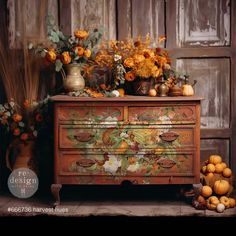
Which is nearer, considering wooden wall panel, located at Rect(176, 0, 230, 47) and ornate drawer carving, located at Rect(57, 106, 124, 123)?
ornate drawer carving, located at Rect(57, 106, 124, 123)

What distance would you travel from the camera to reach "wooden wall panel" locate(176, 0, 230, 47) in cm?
566

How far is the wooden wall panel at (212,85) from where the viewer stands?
5699 millimetres

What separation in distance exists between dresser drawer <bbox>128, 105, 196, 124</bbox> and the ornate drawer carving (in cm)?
11

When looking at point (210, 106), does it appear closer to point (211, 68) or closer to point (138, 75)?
point (211, 68)

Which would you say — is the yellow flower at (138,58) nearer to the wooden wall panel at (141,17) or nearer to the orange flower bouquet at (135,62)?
the orange flower bouquet at (135,62)

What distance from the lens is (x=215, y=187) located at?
17.2ft

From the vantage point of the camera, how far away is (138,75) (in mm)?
5223

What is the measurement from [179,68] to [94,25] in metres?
0.92

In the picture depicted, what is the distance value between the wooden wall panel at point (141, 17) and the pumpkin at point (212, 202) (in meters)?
1.67

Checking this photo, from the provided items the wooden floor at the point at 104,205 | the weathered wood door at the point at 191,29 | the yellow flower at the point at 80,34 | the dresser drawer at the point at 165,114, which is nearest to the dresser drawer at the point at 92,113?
the dresser drawer at the point at 165,114

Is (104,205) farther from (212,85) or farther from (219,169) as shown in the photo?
(212,85)

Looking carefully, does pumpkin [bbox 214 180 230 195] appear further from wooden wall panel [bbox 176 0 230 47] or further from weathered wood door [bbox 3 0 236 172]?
wooden wall panel [bbox 176 0 230 47]

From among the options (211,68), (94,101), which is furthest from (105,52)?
(211,68)

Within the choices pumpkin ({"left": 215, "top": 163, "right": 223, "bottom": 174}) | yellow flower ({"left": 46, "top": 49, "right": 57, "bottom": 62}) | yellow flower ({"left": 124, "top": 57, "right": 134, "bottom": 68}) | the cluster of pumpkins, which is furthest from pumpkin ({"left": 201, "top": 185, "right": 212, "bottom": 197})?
yellow flower ({"left": 46, "top": 49, "right": 57, "bottom": 62})
